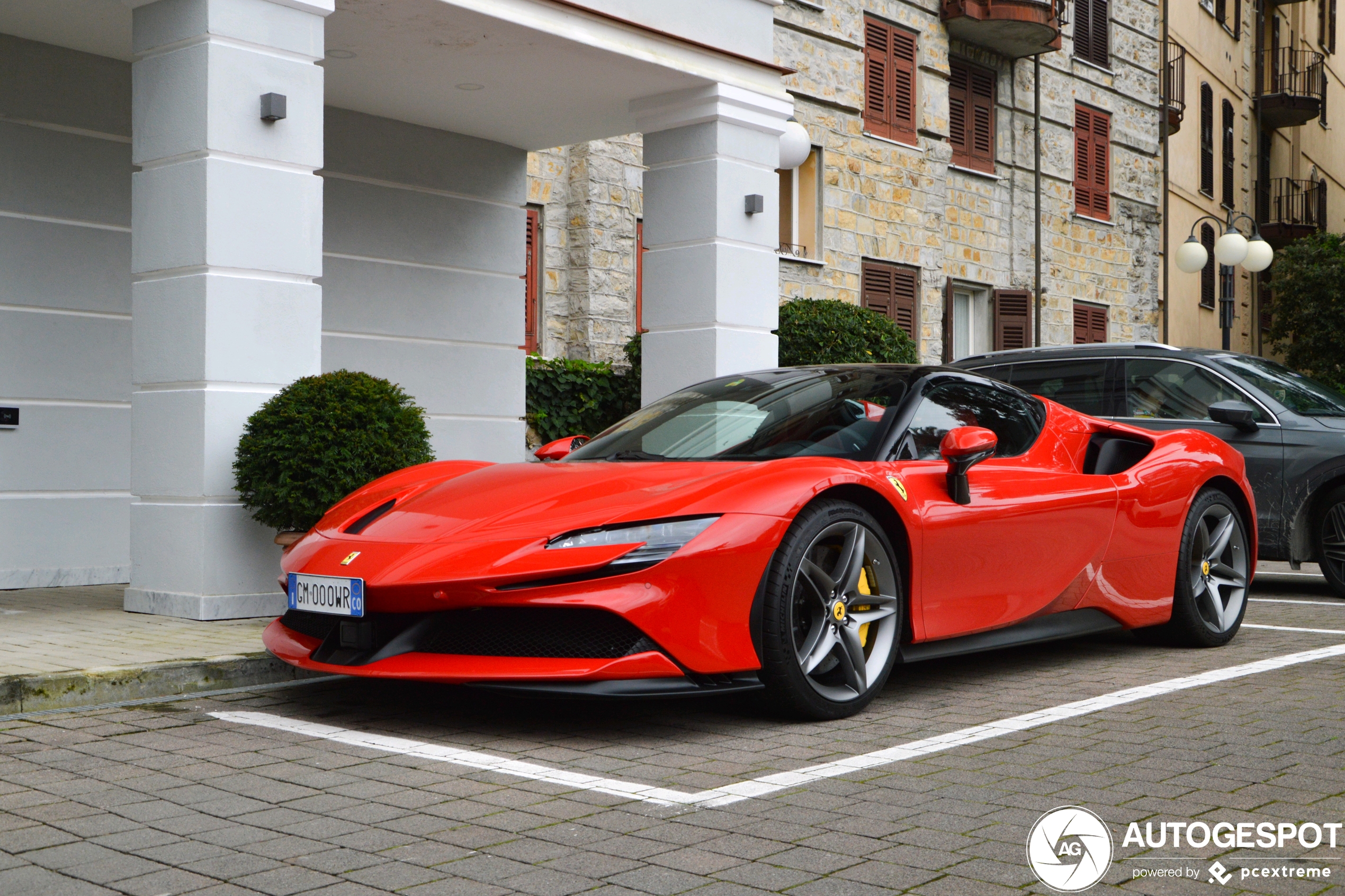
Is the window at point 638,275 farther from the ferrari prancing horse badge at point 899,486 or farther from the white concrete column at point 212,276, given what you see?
the ferrari prancing horse badge at point 899,486

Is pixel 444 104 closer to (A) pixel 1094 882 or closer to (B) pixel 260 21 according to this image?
(B) pixel 260 21

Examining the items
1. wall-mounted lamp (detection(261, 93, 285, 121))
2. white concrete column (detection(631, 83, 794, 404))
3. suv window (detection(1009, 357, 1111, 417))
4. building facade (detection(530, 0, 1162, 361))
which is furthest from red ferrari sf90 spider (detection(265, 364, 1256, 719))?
building facade (detection(530, 0, 1162, 361))

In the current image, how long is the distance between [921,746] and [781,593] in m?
0.66

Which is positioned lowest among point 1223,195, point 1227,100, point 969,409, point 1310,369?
point 969,409

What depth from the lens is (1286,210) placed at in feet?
109

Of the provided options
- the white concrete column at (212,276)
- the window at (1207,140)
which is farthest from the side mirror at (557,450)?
the window at (1207,140)

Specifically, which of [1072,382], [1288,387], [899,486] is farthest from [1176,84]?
[899,486]

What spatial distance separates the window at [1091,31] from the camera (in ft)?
77.1

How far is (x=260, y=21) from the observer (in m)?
7.62

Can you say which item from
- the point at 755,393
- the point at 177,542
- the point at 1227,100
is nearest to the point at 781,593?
the point at 755,393

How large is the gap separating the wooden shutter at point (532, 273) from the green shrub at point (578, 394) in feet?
4.12

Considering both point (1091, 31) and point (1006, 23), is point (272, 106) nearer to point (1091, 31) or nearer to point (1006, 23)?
point (1006, 23)

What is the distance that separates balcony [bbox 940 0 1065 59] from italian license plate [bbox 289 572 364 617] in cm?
1744

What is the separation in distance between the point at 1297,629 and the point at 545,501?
465cm
